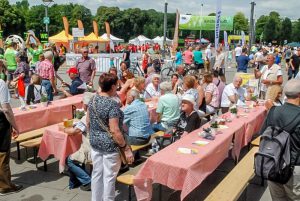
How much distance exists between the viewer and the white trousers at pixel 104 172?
12.4 ft

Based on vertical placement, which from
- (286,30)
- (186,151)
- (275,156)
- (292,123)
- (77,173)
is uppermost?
(286,30)

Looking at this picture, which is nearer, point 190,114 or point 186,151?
point 186,151

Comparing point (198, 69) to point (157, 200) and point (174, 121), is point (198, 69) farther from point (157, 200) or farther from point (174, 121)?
point (157, 200)

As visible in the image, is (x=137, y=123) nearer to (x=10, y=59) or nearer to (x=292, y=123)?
(x=292, y=123)

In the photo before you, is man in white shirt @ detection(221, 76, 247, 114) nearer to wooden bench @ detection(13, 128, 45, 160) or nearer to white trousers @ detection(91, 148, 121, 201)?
wooden bench @ detection(13, 128, 45, 160)

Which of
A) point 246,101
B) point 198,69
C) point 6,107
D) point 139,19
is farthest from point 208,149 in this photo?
point 139,19

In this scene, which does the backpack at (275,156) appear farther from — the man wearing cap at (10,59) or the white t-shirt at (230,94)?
the man wearing cap at (10,59)

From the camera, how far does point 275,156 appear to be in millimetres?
2965

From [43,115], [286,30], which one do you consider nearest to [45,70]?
[43,115]

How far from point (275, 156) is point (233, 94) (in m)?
4.66

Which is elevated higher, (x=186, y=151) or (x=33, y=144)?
(x=186, y=151)

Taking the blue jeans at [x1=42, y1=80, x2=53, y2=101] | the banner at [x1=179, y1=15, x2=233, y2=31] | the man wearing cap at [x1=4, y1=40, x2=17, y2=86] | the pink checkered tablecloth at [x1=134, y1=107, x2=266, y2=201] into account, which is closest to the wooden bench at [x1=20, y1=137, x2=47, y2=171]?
the pink checkered tablecloth at [x1=134, y1=107, x2=266, y2=201]

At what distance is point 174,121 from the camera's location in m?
6.25

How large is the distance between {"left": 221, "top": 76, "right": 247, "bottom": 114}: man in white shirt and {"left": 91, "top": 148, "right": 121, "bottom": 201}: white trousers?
14.1ft
